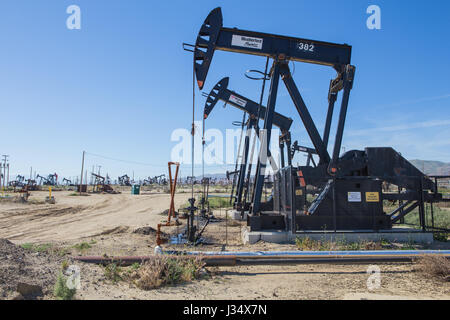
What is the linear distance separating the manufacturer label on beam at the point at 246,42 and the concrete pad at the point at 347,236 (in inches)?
203

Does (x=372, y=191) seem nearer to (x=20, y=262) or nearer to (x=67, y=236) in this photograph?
(x=20, y=262)

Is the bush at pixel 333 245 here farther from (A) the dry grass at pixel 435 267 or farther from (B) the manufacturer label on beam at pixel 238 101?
(B) the manufacturer label on beam at pixel 238 101

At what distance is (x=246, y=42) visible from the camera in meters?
8.35

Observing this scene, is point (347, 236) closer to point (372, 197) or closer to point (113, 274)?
point (372, 197)

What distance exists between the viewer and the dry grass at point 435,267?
461cm

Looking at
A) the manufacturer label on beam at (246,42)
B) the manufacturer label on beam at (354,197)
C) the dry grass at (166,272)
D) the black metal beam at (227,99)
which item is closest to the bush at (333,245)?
the manufacturer label on beam at (354,197)

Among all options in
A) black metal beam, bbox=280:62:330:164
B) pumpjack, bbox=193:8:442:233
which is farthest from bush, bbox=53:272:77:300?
black metal beam, bbox=280:62:330:164

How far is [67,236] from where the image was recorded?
30.2 ft

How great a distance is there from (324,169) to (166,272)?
559 centimetres

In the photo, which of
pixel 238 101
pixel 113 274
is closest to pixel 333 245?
pixel 113 274

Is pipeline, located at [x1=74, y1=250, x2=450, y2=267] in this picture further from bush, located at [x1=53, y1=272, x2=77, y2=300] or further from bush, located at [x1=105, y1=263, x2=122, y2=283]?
bush, located at [x1=53, y1=272, x2=77, y2=300]

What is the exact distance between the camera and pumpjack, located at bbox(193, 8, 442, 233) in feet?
25.5

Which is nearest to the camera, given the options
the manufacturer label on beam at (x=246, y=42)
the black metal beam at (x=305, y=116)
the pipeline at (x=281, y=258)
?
the pipeline at (x=281, y=258)
